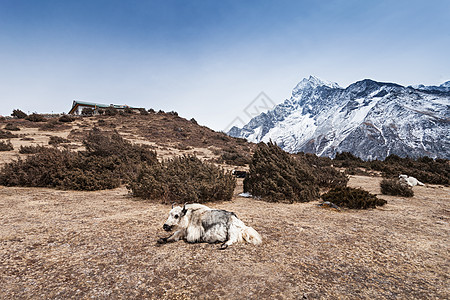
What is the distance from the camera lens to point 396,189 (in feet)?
29.5

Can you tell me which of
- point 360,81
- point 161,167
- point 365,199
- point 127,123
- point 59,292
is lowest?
point 59,292

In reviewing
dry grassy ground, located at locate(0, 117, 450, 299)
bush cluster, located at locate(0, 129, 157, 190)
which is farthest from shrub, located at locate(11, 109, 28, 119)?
dry grassy ground, located at locate(0, 117, 450, 299)

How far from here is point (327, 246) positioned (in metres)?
3.72

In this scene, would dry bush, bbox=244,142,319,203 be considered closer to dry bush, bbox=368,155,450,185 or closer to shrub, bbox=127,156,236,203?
shrub, bbox=127,156,236,203

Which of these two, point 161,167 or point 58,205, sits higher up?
point 161,167

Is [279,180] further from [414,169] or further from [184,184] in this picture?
[414,169]

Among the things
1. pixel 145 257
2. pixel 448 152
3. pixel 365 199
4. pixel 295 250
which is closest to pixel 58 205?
pixel 145 257

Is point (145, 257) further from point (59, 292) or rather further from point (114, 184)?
point (114, 184)

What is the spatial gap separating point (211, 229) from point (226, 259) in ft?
2.38

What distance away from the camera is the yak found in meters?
3.78

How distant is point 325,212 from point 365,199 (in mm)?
1581

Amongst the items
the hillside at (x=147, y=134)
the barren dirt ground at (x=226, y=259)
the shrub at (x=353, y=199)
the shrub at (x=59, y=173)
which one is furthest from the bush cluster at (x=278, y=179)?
the hillside at (x=147, y=134)

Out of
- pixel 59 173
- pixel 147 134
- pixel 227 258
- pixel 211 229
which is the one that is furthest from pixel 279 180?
pixel 147 134

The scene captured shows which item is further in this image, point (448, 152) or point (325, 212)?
point (448, 152)
